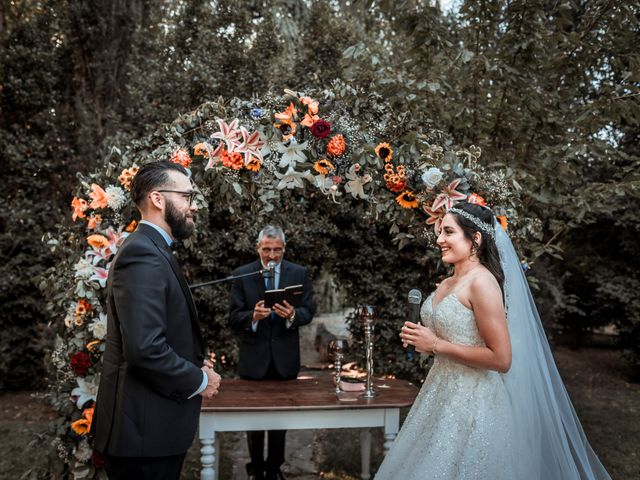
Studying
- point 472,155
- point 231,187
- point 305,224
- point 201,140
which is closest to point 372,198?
point 472,155

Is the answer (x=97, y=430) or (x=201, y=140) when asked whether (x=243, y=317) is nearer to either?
(x=201, y=140)

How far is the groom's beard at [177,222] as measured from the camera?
8.09 feet

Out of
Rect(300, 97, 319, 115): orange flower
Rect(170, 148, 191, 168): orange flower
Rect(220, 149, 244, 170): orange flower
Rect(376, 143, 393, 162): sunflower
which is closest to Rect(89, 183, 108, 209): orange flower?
Rect(170, 148, 191, 168): orange flower

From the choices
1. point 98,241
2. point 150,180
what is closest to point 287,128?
point 150,180

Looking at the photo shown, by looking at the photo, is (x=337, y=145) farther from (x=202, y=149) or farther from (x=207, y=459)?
(x=207, y=459)

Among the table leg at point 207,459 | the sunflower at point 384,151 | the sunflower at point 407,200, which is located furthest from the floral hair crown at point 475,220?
the table leg at point 207,459

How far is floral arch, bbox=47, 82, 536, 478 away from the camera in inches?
126

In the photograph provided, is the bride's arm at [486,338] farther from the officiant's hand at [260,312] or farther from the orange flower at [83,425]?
the orange flower at [83,425]

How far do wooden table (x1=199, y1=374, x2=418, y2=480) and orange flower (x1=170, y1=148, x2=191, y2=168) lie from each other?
1492 millimetres

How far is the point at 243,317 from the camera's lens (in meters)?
4.19

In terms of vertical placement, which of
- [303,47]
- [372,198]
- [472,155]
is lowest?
[372,198]

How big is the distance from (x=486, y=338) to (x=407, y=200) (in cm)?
116

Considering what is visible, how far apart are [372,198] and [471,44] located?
2.29m

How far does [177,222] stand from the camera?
8.14ft
